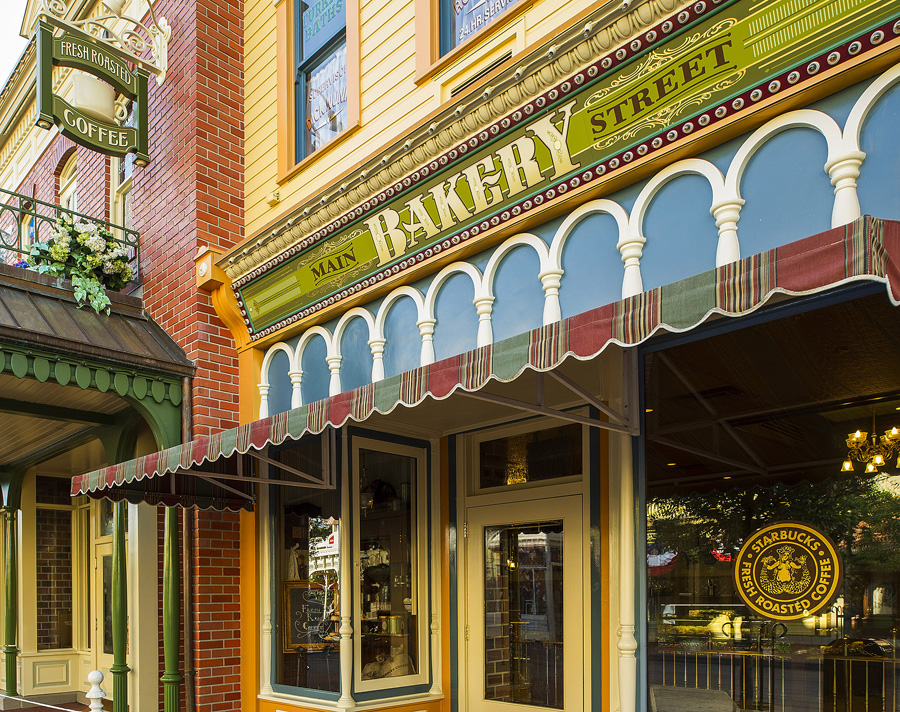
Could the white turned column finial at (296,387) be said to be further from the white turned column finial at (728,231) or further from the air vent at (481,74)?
the white turned column finial at (728,231)

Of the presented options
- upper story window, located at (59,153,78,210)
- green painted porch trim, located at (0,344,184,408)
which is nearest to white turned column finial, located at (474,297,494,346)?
green painted porch trim, located at (0,344,184,408)

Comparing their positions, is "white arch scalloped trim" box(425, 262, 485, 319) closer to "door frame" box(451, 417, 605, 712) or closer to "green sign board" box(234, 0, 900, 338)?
"green sign board" box(234, 0, 900, 338)

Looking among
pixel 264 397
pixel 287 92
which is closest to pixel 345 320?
pixel 264 397

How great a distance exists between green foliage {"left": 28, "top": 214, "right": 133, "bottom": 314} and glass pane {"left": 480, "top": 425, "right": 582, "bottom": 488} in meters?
4.21

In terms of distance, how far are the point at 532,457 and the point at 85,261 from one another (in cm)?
504

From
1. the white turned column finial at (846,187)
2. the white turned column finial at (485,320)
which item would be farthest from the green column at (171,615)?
the white turned column finial at (846,187)

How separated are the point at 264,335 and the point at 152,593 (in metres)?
2.81

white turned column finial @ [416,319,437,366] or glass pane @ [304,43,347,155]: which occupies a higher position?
glass pane @ [304,43,347,155]

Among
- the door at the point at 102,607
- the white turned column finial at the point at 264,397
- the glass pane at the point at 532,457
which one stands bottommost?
the door at the point at 102,607

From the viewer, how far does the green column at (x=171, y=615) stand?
7684 mm

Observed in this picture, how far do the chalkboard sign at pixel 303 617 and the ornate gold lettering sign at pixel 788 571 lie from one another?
3.81 metres

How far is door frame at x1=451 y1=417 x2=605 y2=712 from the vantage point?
6.43m

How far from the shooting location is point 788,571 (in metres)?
5.07

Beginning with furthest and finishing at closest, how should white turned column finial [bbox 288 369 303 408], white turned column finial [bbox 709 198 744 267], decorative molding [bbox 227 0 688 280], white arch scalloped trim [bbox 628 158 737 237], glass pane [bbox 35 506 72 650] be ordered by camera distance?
glass pane [bbox 35 506 72 650] → white turned column finial [bbox 288 369 303 408] → decorative molding [bbox 227 0 688 280] → white arch scalloped trim [bbox 628 158 737 237] → white turned column finial [bbox 709 198 744 267]
